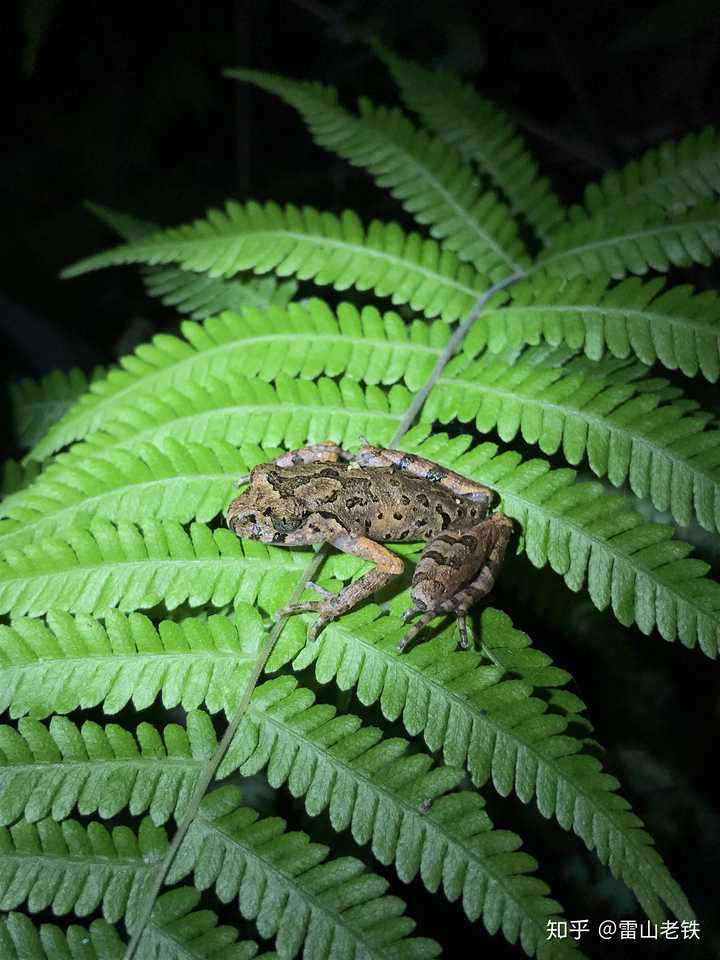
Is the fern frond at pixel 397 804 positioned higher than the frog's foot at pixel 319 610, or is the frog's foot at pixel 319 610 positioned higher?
the frog's foot at pixel 319 610

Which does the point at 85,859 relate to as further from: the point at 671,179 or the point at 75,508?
the point at 671,179

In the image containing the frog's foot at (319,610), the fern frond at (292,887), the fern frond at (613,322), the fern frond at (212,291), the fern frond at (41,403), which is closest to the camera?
the fern frond at (292,887)

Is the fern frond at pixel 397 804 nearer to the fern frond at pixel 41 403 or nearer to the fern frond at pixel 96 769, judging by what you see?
the fern frond at pixel 96 769

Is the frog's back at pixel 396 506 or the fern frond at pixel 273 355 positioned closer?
the frog's back at pixel 396 506

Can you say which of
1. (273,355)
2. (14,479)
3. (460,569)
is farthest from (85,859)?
(14,479)

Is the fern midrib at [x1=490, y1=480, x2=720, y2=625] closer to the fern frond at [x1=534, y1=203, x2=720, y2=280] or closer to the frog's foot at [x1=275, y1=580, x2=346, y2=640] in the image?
the frog's foot at [x1=275, y1=580, x2=346, y2=640]

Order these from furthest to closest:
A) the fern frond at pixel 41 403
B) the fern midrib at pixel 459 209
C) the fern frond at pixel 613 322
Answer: the fern frond at pixel 41 403
the fern midrib at pixel 459 209
the fern frond at pixel 613 322

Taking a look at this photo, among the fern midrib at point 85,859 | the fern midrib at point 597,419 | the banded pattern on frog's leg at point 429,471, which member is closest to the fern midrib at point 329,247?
the fern midrib at point 597,419

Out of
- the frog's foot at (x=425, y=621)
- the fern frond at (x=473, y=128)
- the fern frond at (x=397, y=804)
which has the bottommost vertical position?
the fern frond at (x=397, y=804)
